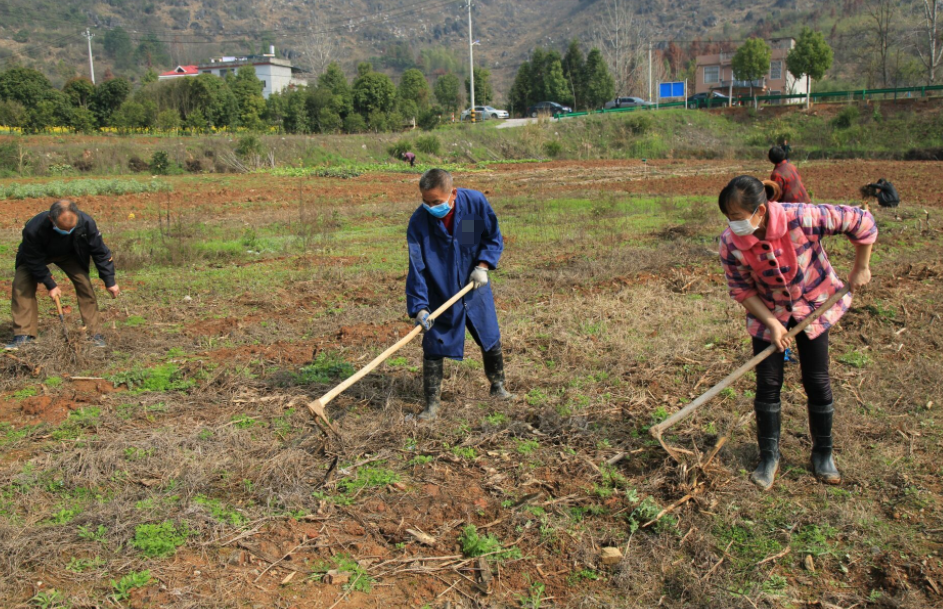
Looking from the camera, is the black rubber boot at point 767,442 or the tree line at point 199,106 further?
the tree line at point 199,106

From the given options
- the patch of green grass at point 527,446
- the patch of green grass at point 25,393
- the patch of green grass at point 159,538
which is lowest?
the patch of green grass at point 159,538

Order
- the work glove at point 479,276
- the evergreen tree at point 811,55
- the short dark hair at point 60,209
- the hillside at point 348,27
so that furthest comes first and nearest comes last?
the hillside at point 348,27 → the evergreen tree at point 811,55 → the short dark hair at point 60,209 → the work glove at point 479,276

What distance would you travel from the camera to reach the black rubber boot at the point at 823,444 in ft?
11.9

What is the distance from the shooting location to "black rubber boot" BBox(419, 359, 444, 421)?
467 centimetres

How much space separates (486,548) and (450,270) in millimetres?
1966

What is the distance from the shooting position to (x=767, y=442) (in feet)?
12.2

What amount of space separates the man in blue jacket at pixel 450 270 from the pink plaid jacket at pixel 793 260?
158cm

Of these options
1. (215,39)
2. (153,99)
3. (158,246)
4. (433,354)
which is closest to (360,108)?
(153,99)

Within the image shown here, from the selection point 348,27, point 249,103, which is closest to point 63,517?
point 249,103

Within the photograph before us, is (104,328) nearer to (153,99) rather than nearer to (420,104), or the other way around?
(153,99)

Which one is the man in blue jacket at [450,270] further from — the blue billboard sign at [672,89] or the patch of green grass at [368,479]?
the blue billboard sign at [672,89]

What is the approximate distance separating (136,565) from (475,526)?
5.18 ft

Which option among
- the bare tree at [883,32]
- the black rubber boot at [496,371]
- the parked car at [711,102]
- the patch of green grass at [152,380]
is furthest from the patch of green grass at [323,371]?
the bare tree at [883,32]

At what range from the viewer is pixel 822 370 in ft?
11.7
